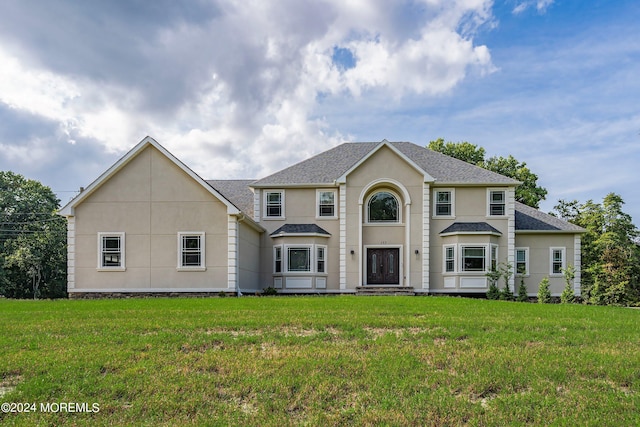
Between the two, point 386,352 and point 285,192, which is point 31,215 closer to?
point 285,192

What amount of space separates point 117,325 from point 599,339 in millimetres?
9567

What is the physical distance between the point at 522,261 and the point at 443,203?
539 cm

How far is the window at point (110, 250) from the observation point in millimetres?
21703

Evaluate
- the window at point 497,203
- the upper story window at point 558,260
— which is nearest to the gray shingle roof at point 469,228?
the window at point 497,203

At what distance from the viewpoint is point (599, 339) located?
9.48 meters

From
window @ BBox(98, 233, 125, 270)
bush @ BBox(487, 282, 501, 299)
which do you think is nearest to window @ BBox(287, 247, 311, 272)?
window @ BBox(98, 233, 125, 270)

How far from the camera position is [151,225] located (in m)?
21.7

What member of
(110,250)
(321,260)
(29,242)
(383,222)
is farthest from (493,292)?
(29,242)

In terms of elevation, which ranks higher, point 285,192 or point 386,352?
point 285,192

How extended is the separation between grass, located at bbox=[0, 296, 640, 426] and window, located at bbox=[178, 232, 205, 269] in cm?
1073

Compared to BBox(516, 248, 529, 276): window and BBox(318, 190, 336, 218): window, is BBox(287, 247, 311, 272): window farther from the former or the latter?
BBox(516, 248, 529, 276): window

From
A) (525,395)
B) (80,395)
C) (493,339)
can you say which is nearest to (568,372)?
(525,395)

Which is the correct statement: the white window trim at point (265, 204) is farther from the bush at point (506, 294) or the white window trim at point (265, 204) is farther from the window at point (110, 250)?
the bush at point (506, 294)

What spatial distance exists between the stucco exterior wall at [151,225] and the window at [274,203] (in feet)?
15.5
